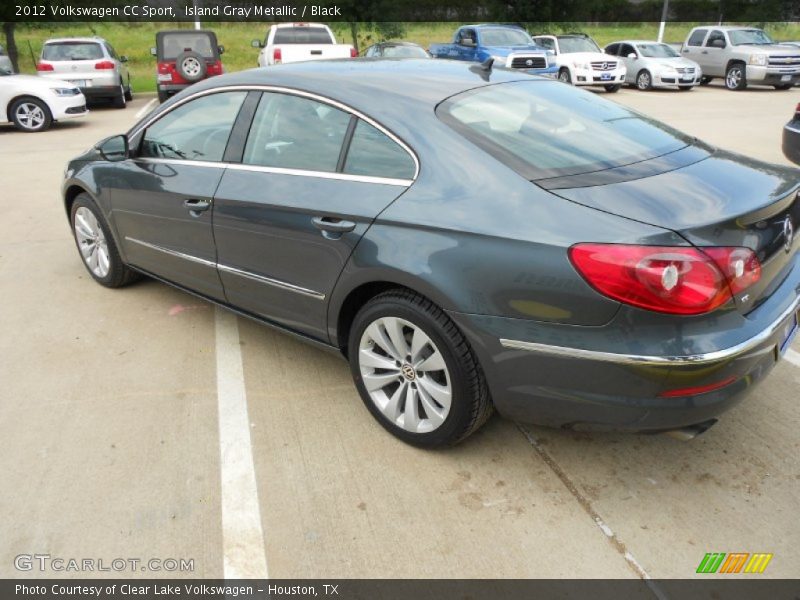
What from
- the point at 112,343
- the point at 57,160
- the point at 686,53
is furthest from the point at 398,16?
the point at 112,343

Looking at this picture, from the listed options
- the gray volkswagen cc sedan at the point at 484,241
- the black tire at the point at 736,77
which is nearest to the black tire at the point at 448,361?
the gray volkswagen cc sedan at the point at 484,241

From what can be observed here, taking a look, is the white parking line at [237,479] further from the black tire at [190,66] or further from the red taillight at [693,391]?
the black tire at [190,66]

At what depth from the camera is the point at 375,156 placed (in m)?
2.83

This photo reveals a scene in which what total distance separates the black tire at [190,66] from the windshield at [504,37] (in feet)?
24.2

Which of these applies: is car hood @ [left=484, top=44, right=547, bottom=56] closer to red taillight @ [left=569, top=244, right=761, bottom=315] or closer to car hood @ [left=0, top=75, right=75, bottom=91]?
car hood @ [left=0, top=75, right=75, bottom=91]

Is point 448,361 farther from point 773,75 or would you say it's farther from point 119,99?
point 773,75

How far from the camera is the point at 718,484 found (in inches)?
105

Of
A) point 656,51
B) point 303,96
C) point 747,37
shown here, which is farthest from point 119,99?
point 747,37

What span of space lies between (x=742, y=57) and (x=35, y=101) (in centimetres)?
1790

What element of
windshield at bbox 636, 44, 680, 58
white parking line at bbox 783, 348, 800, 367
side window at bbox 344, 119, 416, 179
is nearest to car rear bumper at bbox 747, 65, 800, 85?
windshield at bbox 636, 44, 680, 58

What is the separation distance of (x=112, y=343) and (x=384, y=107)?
227 cm

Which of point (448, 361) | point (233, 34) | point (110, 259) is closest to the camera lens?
point (448, 361)

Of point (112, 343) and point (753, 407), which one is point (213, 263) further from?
point (753, 407)

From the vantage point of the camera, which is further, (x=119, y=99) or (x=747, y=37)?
(x=747, y=37)
